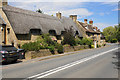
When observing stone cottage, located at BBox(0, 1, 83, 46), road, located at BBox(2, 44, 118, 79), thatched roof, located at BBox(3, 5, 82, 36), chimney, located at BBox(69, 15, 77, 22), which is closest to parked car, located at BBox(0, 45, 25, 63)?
road, located at BBox(2, 44, 118, 79)

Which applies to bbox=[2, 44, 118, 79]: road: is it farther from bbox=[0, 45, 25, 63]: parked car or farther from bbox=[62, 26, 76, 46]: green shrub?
bbox=[62, 26, 76, 46]: green shrub

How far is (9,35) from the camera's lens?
74.7 ft

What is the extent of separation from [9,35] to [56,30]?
12813mm

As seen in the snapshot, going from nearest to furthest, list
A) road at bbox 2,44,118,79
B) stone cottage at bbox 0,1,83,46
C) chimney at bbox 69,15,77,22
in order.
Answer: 1. road at bbox 2,44,118,79
2. stone cottage at bbox 0,1,83,46
3. chimney at bbox 69,15,77,22

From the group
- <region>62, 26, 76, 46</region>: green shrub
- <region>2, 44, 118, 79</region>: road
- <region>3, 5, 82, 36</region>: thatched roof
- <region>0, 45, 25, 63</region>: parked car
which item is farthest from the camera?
<region>62, 26, 76, 46</region>: green shrub

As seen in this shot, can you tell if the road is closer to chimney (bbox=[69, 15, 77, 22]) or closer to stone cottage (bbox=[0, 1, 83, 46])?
stone cottage (bbox=[0, 1, 83, 46])

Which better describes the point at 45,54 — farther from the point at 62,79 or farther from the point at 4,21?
the point at 62,79

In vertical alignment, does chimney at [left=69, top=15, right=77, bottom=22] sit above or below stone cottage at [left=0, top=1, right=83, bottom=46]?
above

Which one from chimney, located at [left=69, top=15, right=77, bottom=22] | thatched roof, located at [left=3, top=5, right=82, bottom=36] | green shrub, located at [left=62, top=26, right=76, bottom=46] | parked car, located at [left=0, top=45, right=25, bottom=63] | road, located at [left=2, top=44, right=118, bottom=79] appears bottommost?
road, located at [left=2, top=44, right=118, bottom=79]

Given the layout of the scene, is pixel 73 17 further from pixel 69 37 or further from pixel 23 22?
pixel 23 22

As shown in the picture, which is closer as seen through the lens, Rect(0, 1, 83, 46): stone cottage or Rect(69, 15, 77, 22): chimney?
Rect(0, 1, 83, 46): stone cottage

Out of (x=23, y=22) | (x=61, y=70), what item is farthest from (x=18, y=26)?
(x=61, y=70)

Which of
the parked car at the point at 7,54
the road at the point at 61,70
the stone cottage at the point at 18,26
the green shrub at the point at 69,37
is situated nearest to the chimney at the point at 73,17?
the green shrub at the point at 69,37

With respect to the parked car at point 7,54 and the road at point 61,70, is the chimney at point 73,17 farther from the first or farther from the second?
the parked car at point 7,54
